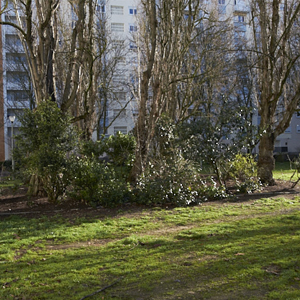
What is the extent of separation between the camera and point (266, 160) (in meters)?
15.0

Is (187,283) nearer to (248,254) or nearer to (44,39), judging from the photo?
(248,254)

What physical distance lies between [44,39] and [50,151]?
4.35 meters

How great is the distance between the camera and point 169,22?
15.3 m

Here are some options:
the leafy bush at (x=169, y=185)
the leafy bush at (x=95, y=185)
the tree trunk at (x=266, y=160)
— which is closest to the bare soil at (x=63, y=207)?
the leafy bush at (x=95, y=185)

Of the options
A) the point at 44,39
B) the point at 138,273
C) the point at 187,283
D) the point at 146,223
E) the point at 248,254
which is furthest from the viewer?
the point at 44,39

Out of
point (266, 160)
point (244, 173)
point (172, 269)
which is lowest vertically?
point (172, 269)

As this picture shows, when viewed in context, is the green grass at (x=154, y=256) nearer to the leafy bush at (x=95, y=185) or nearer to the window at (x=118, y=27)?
the leafy bush at (x=95, y=185)

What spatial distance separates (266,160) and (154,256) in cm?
1022

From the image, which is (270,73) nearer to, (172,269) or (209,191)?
(209,191)

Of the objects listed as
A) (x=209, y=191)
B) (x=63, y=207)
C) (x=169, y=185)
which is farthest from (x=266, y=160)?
(x=63, y=207)

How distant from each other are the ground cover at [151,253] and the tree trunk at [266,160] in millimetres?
4476

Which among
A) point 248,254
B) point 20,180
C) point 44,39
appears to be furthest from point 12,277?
point 44,39

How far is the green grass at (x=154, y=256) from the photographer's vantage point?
4441 mm

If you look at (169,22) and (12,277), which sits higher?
(169,22)
